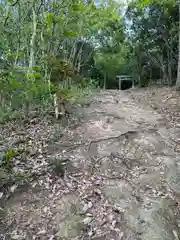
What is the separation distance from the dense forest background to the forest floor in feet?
3.36

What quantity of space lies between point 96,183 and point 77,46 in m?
12.5

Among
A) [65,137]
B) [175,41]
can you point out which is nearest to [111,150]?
[65,137]

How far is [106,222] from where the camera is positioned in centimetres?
265

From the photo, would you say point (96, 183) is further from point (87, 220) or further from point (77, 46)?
point (77, 46)

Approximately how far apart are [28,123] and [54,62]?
1.51 metres

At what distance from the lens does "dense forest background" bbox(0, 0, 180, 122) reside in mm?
5875

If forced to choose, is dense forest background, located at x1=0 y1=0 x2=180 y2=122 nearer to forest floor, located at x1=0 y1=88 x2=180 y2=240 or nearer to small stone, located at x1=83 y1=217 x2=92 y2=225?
forest floor, located at x1=0 y1=88 x2=180 y2=240

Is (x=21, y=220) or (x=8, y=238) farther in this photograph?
(x=21, y=220)

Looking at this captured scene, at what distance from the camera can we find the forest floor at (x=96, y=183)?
8.46 ft

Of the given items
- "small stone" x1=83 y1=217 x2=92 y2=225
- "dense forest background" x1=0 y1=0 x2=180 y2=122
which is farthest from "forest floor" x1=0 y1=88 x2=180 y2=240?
"dense forest background" x1=0 y1=0 x2=180 y2=122

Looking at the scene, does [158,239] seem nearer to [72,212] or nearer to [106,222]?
[106,222]

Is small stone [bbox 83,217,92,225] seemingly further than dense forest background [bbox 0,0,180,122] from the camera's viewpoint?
No

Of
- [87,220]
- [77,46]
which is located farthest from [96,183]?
[77,46]

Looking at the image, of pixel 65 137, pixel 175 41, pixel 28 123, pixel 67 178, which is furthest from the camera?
pixel 175 41
